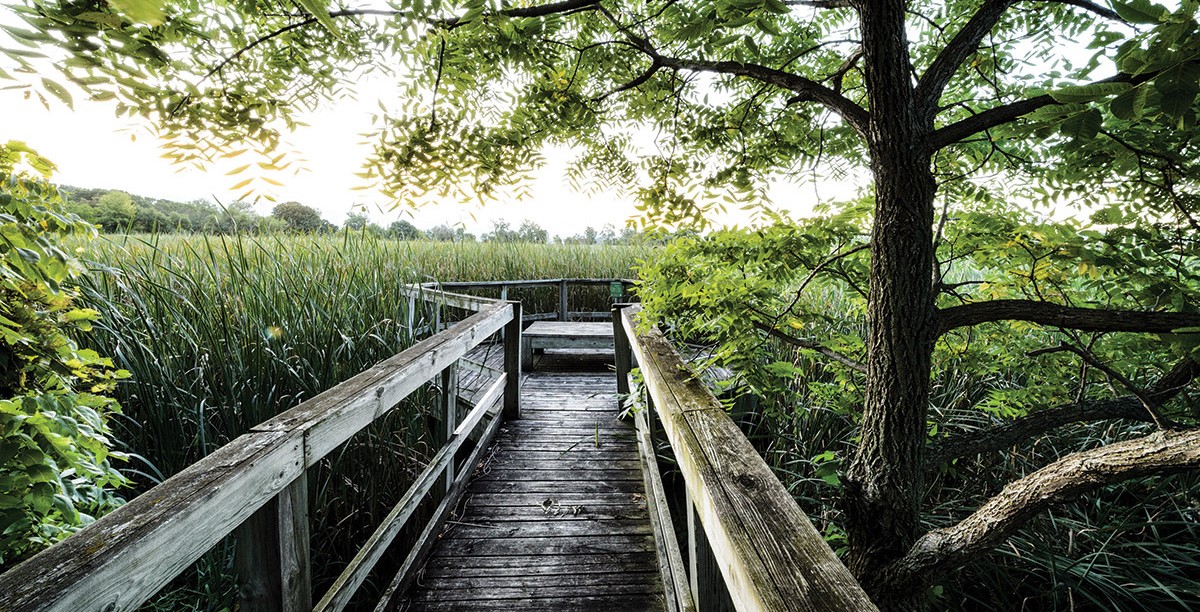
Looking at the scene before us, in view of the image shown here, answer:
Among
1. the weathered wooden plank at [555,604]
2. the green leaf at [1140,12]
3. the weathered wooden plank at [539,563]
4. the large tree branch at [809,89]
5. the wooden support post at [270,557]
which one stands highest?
the large tree branch at [809,89]

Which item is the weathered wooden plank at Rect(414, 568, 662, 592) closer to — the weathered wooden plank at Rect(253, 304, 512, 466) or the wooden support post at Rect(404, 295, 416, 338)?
the weathered wooden plank at Rect(253, 304, 512, 466)

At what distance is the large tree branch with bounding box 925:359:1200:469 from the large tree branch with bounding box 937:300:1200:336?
0.30 metres

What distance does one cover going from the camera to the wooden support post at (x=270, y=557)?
50.4 inches

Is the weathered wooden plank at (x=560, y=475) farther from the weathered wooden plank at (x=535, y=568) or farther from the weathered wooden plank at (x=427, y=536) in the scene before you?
the weathered wooden plank at (x=535, y=568)

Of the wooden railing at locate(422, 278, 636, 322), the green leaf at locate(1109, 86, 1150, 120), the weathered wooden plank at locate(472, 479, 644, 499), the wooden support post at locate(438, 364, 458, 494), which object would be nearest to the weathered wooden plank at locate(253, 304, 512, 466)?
the wooden support post at locate(438, 364, 458, 494)

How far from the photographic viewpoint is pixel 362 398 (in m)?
1.68

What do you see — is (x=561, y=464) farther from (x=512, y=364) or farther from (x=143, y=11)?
(x=143, y=11)

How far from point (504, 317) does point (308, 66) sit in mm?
2428

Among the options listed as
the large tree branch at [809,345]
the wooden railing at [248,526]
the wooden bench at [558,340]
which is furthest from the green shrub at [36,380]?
the wooden bench at [558,340]

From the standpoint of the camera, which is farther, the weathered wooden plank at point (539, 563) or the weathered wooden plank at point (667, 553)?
the weathered wooden plank at point (539, 563)

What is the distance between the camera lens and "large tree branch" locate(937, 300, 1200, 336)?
1.09 metres

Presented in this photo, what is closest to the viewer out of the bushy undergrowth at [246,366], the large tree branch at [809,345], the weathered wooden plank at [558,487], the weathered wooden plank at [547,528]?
the large tree branch at [809,345]

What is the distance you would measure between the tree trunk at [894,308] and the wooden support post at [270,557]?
154cm

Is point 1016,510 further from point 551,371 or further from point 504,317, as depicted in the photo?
point 551,371
